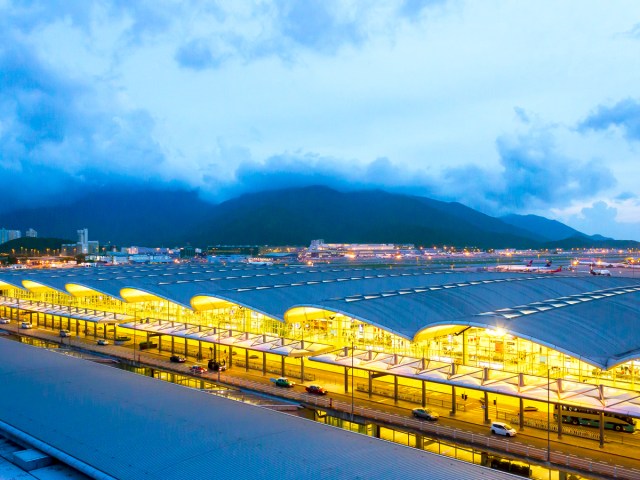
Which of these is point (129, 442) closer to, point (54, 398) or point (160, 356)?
point (54, 398)

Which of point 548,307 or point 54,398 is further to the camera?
point 548,307

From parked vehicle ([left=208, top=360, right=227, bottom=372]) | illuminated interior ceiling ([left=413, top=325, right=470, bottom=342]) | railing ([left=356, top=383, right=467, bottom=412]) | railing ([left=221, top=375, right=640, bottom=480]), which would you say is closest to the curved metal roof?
illuminated interior ceiling ([left=413, top=325, right=470, bottom=342])

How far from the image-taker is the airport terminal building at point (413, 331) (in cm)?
2214

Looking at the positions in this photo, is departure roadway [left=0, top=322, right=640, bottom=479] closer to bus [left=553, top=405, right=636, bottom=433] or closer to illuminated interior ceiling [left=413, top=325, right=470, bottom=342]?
bus [left=553, top=405, right=636, bottom=433]

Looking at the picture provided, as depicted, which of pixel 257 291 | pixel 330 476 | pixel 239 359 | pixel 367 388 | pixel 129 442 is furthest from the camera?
pixel 257 291

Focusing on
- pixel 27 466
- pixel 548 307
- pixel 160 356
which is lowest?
pixel 160 356

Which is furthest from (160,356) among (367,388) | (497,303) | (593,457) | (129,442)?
(593,457)

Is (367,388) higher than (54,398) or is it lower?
lower

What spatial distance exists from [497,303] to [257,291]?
18116 mm

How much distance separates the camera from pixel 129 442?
47.8 ft

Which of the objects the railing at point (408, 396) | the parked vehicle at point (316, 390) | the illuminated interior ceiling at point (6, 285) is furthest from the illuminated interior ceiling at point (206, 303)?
the illuminated interior ceiling at point (6, 285)

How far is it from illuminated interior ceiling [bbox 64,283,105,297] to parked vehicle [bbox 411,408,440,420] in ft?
122

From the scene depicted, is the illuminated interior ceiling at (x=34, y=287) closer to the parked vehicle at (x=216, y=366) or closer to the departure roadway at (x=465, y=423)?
the departure roadway at (x=465, y=423)

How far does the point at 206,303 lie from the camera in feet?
127
